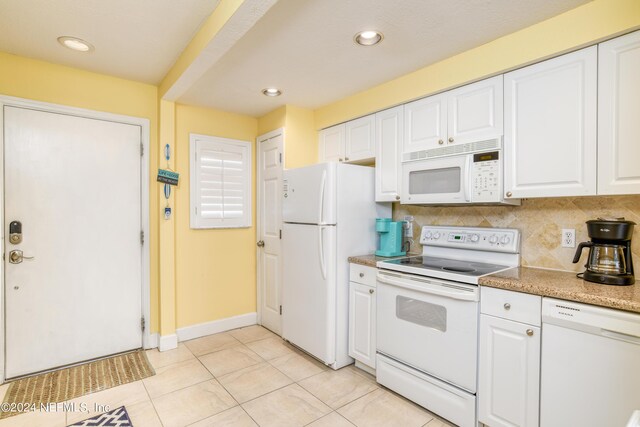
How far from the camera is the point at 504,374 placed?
1.75 m

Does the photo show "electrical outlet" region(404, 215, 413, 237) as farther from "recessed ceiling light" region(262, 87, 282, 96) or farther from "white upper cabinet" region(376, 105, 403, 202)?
"recessed ceiling light" region(262, 87, 282, 96)

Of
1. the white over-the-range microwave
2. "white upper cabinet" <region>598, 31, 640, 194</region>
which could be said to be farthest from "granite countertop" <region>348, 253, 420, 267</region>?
"white upper cabinet" <region>598, 31, 640, 194</region>

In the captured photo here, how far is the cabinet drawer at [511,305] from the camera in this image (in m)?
1.65

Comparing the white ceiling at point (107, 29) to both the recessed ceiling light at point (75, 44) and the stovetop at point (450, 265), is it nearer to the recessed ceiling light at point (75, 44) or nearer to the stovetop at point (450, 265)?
the recessed ceiling light at point (75, 44)

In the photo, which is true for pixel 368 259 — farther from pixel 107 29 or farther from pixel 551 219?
pixel 107 29

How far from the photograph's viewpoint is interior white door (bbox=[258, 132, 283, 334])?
3426 mm

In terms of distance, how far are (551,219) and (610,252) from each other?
1.37ft

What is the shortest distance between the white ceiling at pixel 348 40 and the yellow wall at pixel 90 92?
42 cm

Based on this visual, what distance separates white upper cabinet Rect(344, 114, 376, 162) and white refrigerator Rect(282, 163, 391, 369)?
0.65 ft

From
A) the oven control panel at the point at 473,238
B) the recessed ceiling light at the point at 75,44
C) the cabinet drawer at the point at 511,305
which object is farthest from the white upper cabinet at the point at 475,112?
the recessed ceiling light at the point at 75,44

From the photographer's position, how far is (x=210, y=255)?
344 centimetres

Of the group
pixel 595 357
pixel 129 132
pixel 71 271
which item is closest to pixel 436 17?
pixel 595 357

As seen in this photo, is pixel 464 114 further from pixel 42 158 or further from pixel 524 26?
pixel 42 158

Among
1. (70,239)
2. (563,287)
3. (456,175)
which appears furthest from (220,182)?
(563,287)
